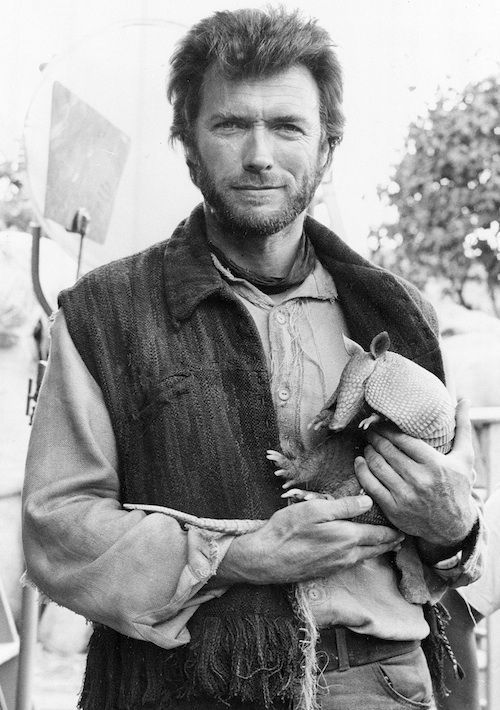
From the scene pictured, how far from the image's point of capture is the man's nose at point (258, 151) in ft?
6.28

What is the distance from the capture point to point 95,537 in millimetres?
1701

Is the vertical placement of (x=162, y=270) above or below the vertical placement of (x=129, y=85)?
below

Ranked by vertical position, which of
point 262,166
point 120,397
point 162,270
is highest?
point 262,166

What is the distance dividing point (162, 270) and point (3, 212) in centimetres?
321

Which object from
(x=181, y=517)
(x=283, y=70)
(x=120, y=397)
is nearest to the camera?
(x=181, y=517)

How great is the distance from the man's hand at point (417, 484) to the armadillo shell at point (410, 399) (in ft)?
0.13

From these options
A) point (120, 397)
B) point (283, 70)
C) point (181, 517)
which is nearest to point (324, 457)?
point (181, 517)

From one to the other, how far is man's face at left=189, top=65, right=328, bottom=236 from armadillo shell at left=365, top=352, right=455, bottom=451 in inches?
16.8

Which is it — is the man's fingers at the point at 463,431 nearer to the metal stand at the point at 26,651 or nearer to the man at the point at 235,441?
the man at the point at 235,441

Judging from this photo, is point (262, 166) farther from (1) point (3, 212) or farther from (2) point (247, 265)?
(1) point (3, 212)

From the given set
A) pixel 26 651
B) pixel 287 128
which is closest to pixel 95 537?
pixel 287 128

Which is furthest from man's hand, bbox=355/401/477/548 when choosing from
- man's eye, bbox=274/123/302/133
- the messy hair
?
the messy hair

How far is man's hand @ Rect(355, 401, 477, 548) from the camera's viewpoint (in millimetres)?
1746

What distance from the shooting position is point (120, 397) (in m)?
1.85
